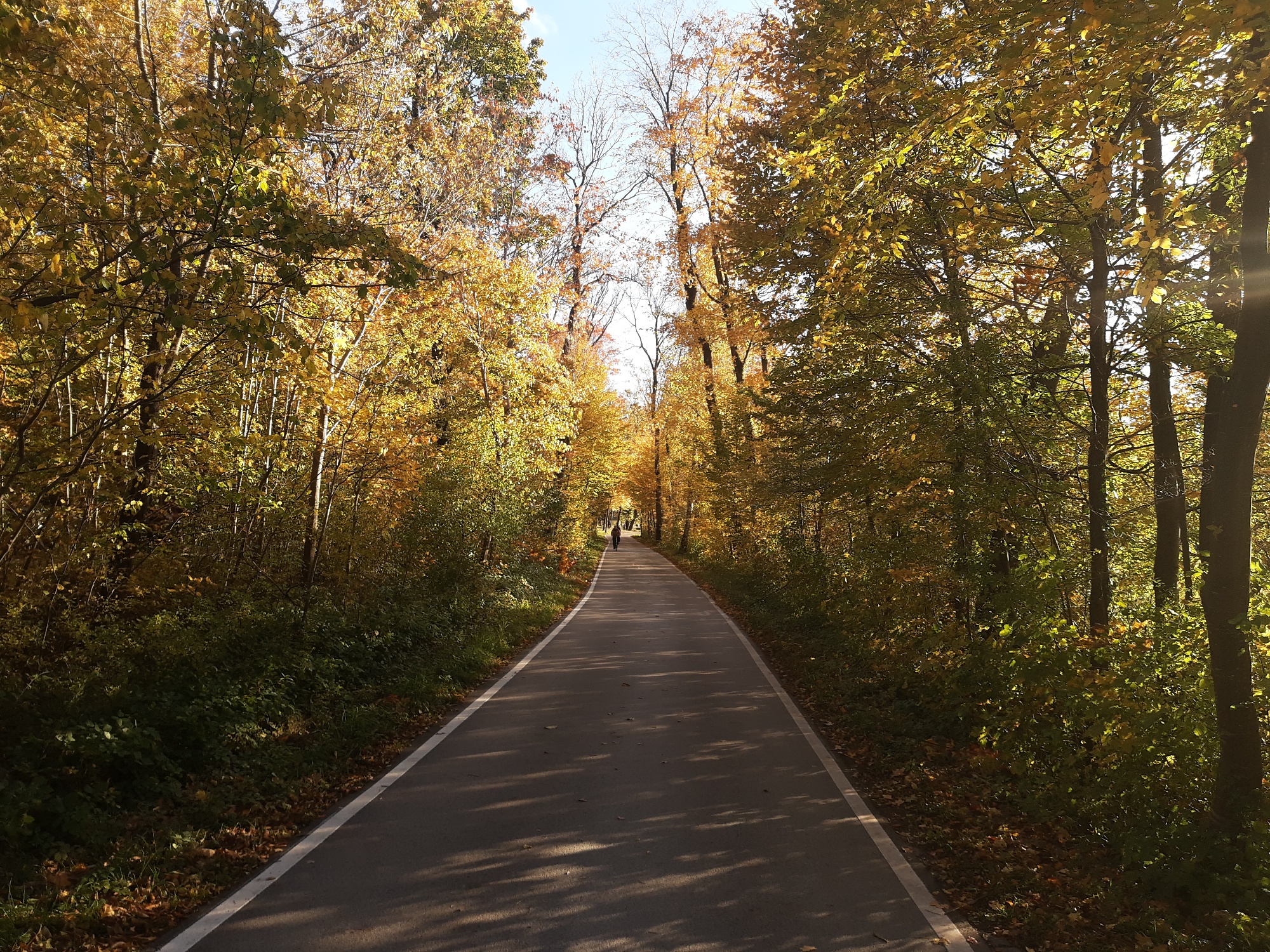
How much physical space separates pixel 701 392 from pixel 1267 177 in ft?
85.2

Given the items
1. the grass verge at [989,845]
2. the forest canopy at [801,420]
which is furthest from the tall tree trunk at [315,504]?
the grass verge at [989,845]

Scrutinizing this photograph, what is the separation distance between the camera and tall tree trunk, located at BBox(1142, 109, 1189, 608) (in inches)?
266

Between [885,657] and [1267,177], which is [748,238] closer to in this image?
[885,657]

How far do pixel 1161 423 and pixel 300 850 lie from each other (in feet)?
31.5

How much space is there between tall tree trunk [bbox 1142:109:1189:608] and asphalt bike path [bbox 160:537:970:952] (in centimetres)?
383

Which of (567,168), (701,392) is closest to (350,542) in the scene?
(567,168)

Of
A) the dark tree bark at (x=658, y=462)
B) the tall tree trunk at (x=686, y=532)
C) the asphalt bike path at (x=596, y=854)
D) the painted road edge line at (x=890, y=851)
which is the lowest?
the painted road edge line at (x=890, y=851)

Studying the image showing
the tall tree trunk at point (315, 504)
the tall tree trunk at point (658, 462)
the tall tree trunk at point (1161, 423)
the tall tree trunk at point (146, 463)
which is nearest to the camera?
the tall tree trunk at point (1161, 423)

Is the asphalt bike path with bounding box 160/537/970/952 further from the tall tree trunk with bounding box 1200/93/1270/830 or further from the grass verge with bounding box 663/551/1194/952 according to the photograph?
the tall tree trunk with bounding box 1200/93/1270/830

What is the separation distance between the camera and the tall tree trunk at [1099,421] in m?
7.07

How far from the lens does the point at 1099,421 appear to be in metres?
7.18

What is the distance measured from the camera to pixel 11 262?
18.2ft

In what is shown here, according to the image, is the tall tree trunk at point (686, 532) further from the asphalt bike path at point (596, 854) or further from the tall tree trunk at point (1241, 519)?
the tall tree trunk at point (1241, 519)

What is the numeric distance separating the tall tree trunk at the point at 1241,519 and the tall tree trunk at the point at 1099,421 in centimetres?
259
